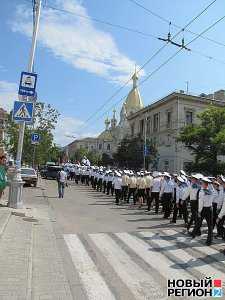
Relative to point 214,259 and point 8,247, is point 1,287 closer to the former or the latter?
point 8,247

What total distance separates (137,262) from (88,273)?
1.39 metres

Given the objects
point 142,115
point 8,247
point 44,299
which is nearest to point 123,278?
point 44,299

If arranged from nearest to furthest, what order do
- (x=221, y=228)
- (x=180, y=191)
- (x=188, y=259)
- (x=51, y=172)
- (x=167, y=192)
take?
(x=188, y=259), (x=221, y=228), (x=180, y=191), (x=167, y=192), (x=51, y=172)

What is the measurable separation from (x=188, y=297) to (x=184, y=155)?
60965mm

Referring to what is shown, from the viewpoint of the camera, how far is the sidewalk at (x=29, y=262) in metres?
6.79

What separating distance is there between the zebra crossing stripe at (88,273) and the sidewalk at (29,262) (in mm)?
328

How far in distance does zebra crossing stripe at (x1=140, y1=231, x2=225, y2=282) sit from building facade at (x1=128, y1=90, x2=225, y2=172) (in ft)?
179

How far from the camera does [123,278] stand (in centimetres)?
806

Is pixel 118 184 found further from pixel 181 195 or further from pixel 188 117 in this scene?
pixel 188 117

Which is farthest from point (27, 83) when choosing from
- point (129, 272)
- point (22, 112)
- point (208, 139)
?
point (208, 139)

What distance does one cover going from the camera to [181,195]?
54.7 ft

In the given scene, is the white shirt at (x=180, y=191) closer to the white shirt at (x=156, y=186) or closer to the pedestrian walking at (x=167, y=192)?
the pedestrian walking at (x=167, y=192)

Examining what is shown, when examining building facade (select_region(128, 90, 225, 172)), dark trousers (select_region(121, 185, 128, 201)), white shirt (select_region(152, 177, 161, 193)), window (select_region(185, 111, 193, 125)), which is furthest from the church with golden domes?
white shirt (select_region(152, 177, 161, 193))

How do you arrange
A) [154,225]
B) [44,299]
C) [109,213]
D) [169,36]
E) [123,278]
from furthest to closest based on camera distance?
1. [109,213]
2. [169,36]
3. [154,225]
4. [123,278]
5. [44,299]
